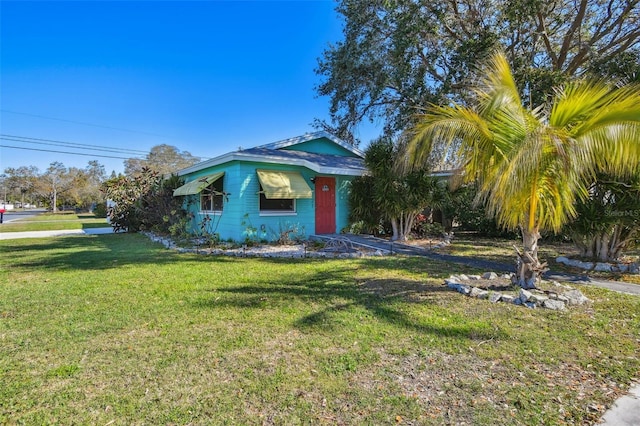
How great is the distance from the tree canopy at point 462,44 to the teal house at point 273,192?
14.2 feet

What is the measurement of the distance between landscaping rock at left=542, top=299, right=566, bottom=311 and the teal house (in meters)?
9.20

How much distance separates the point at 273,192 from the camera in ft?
42.2

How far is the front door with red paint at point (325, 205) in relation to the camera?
15398mm

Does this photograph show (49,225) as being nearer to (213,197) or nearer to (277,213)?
(213,197)

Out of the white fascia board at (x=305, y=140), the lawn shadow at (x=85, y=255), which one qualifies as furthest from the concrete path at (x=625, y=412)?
the white fascia board at (x=305, y=140)

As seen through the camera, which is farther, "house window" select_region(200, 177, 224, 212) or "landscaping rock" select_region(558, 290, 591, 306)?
"house window" select_region(200, 177, 224, 212)

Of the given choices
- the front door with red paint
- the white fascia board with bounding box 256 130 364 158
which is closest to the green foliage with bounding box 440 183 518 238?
the white fascia board with bounding box 256 130 364 158

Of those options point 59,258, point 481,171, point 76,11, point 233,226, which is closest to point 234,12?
point 76,11

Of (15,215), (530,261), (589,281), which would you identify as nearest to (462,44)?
(589,281)

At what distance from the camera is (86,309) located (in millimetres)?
5961

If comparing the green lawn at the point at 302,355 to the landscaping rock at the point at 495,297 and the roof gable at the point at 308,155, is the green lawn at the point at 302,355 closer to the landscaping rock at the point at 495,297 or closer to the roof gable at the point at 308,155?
the landscaping rock at the point at 495,297

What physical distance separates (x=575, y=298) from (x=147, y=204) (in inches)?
782

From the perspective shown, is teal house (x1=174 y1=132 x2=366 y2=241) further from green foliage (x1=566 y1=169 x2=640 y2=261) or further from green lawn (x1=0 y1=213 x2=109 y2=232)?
green lawn (x1=0 y1=213 x2=109 y2=232)

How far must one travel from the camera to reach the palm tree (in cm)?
556
